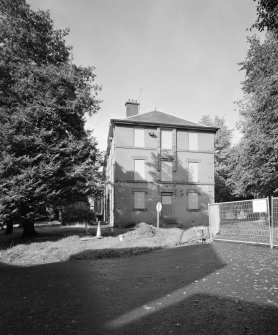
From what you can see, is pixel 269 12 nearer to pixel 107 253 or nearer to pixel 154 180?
pixel 107 253

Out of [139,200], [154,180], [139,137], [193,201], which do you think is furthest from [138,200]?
[139,137]

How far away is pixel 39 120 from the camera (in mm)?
17266

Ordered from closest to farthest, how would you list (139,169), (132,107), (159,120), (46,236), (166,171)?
(46,236), (139,169), (166,171), (159,120), (132,107)

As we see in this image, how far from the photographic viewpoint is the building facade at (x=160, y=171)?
27.9 m

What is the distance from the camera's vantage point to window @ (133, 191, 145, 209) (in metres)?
28.0

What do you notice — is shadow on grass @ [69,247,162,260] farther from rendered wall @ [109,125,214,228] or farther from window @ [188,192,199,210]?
window @ [188,192,199,210]

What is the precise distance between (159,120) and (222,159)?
17.0m

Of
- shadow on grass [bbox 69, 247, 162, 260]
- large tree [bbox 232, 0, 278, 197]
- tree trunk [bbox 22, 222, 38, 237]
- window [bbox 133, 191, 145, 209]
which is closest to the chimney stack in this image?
window [bbox 133, 191, 145, 209]

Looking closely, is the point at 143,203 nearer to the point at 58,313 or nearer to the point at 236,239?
the point at 236,239

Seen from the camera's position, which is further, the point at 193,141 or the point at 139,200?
the point at 193,141

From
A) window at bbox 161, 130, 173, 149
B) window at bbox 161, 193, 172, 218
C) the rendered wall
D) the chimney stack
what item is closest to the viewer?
the rendered wall

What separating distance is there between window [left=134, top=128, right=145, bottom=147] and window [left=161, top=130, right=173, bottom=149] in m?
1.88

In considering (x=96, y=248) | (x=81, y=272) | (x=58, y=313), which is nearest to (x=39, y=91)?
(x=96, y=248)

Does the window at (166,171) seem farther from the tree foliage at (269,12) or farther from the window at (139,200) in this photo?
the tree foliage at (269,12)
